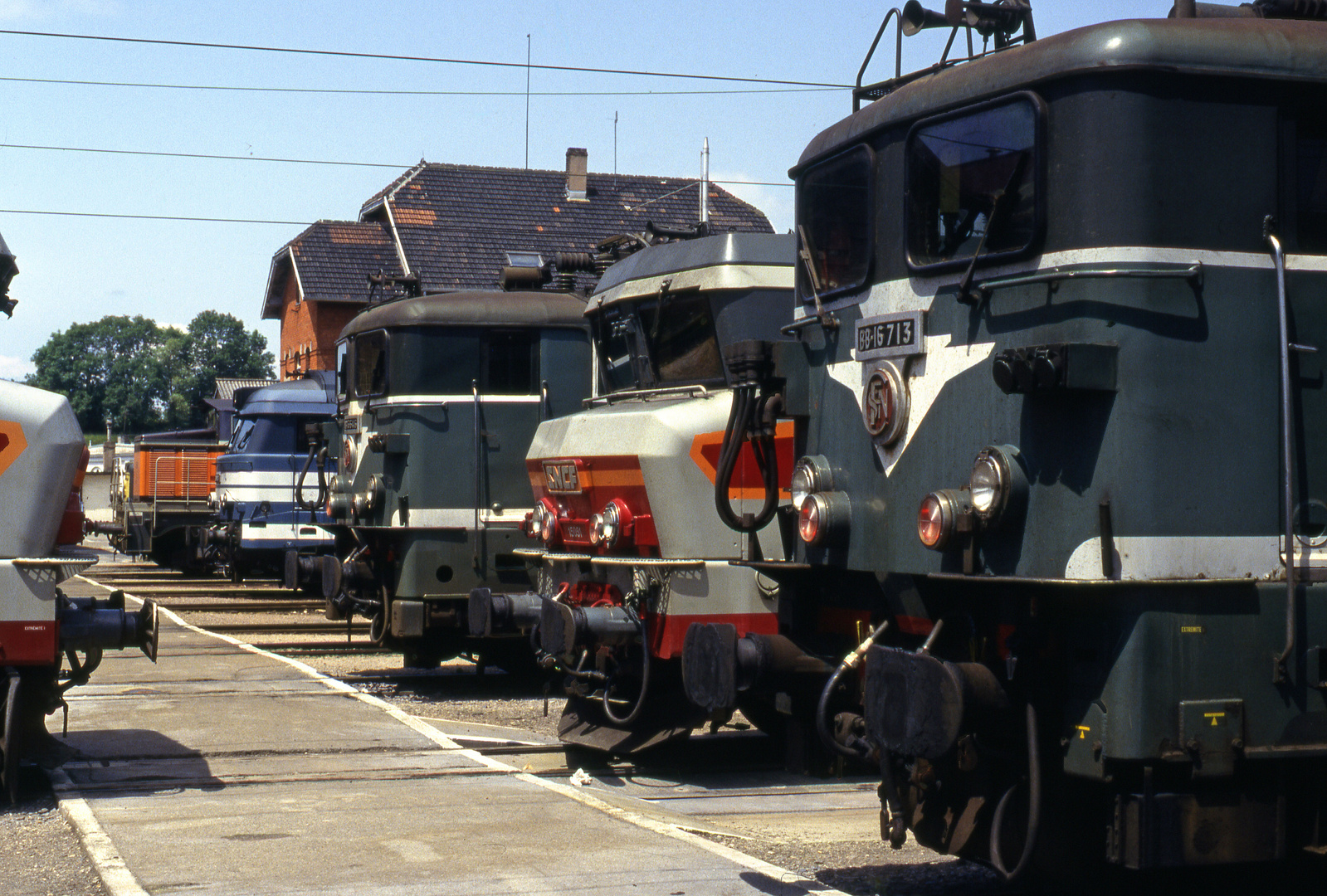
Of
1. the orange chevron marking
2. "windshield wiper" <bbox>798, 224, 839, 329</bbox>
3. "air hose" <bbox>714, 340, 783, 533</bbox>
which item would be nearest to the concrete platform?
"air hose" <bbox>714, 340, 783, 533</bbox>

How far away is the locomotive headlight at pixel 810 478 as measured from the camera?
5.79 metres

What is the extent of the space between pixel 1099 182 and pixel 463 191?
3371 centimetres

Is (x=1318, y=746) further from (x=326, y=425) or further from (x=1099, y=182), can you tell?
(x=326, y=425)

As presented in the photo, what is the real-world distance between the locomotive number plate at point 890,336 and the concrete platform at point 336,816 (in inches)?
87.8

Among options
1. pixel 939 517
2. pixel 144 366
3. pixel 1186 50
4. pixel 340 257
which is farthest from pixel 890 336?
pixel 144 366

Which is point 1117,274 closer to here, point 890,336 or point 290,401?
point 890,336

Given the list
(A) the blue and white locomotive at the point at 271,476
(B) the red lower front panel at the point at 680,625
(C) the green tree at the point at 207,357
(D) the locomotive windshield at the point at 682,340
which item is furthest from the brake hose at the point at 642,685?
(C) the green tree at the point at 207,357

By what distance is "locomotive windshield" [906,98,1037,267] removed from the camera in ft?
15.8

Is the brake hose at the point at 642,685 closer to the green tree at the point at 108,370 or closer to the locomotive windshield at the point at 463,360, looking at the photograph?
the locomotive windshield at the point at 463,360

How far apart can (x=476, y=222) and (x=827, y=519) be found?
104 feet

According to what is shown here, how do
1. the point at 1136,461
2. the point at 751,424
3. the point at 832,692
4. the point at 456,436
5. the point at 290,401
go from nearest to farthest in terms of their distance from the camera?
the point at 1136,461
the point at 832,692
the point at 751,424
the point at 456,436
the point at 290,401

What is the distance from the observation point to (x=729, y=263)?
8.63 meters

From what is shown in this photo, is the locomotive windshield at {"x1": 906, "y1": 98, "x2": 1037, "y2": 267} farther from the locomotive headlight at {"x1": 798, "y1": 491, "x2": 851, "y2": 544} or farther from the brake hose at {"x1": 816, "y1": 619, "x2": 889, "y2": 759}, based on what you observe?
the brake hose at {"x1": 816, "y1": 619, "x2": 889, "y2": 759}

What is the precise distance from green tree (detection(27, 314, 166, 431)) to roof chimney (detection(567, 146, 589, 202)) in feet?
269
